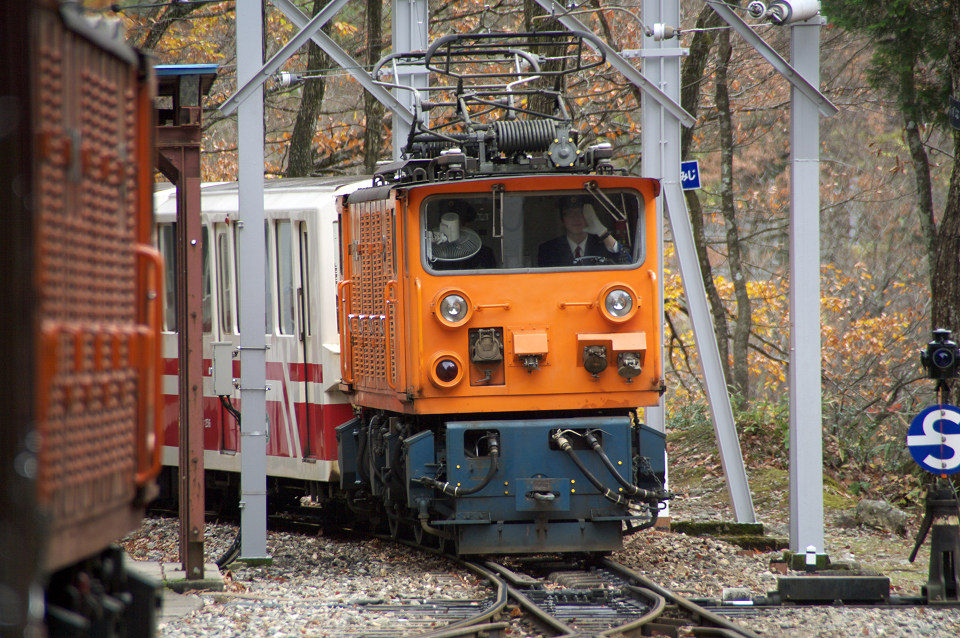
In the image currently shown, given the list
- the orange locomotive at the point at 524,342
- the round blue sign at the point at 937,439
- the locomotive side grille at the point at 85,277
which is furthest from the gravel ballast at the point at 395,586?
the locomotive side grille at the point at 85,277

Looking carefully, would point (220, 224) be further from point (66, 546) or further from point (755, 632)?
point (66, 546)

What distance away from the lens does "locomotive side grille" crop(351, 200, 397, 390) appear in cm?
1002

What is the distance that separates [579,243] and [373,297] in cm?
191

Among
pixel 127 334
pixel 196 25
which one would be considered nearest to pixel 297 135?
pixel 196 25

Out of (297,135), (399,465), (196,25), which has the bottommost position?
(399,465)

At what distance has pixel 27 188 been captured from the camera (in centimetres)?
310

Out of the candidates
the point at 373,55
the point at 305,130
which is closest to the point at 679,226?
the point at 305,130

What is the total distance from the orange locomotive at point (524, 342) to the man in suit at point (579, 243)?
1 cm

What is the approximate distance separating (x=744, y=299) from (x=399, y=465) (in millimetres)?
12073

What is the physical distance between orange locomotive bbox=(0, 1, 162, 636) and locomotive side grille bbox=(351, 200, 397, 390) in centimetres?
572

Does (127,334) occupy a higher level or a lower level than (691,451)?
higher

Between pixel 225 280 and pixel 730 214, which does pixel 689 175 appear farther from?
pixel 730 214

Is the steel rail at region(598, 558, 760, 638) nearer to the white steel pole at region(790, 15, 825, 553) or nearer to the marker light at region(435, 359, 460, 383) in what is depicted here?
the white steel pole at region(790, 15, 825, 553)

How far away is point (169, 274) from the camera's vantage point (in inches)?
542
